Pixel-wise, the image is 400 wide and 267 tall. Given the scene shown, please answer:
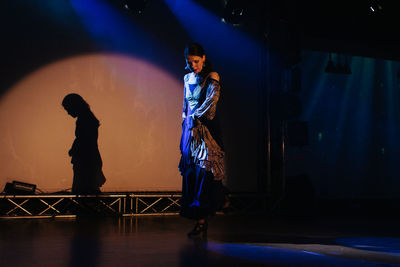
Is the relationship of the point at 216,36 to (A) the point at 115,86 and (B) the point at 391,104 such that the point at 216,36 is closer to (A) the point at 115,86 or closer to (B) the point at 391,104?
(A) the point at 115,86

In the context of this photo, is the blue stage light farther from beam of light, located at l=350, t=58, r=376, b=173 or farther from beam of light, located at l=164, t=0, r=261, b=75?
beam of light, located at l=350, t=58, r=376, b=173

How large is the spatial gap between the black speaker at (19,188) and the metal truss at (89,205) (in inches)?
3.4

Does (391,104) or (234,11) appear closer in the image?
(234,11)

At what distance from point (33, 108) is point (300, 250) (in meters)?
4.03

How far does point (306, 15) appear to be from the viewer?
7035mm

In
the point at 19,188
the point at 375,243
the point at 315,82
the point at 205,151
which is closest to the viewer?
the point at 375,243

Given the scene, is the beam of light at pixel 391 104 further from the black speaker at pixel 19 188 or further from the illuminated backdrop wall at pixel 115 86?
the black speaker at pixel 19 188

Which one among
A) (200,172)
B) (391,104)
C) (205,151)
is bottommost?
(200,172)

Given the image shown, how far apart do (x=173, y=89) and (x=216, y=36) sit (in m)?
1.18

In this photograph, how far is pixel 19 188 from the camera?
16.0 ft

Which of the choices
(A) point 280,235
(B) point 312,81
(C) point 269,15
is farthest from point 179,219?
(B) point 312,81

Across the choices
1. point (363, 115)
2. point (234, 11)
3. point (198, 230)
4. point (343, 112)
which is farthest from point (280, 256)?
point (363, 115)

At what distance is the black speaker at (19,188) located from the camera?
4.84 metres

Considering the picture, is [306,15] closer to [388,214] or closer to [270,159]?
[270,159]
